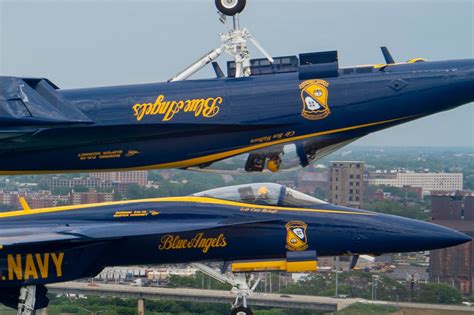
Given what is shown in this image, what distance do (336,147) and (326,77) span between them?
1.35m

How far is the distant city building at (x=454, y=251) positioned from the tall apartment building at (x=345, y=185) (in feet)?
14.8

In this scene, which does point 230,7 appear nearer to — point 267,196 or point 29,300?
point 267,196

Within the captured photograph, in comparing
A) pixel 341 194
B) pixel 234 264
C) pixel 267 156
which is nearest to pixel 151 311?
pixel 234 264

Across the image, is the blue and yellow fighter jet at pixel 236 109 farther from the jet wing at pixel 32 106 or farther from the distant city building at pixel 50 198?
the distant city building at pixel 50 198

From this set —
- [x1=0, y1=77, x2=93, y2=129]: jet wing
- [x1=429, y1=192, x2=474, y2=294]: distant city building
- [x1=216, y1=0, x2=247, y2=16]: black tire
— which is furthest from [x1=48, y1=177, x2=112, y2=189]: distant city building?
[x1=216, y1=0, x2=247, y2=16]: black tire

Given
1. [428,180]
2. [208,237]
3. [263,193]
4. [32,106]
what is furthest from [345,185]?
[32,106]

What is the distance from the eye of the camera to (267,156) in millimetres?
20078

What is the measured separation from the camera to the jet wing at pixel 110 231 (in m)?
23.3

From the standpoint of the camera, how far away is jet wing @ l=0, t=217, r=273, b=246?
23266mm

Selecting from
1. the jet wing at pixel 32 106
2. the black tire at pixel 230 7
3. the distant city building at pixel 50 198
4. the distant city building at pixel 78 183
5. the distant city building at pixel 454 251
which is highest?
the black tire at pixel 230 7

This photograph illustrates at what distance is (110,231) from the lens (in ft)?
77.0

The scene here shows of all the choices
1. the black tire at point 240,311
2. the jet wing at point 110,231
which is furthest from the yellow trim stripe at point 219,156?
the black tire at point 240,311

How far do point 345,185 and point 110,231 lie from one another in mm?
45051

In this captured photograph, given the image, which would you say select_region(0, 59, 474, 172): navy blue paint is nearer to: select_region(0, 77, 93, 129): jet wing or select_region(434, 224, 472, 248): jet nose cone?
select_region(0, 77, 93, 129): jet wing
